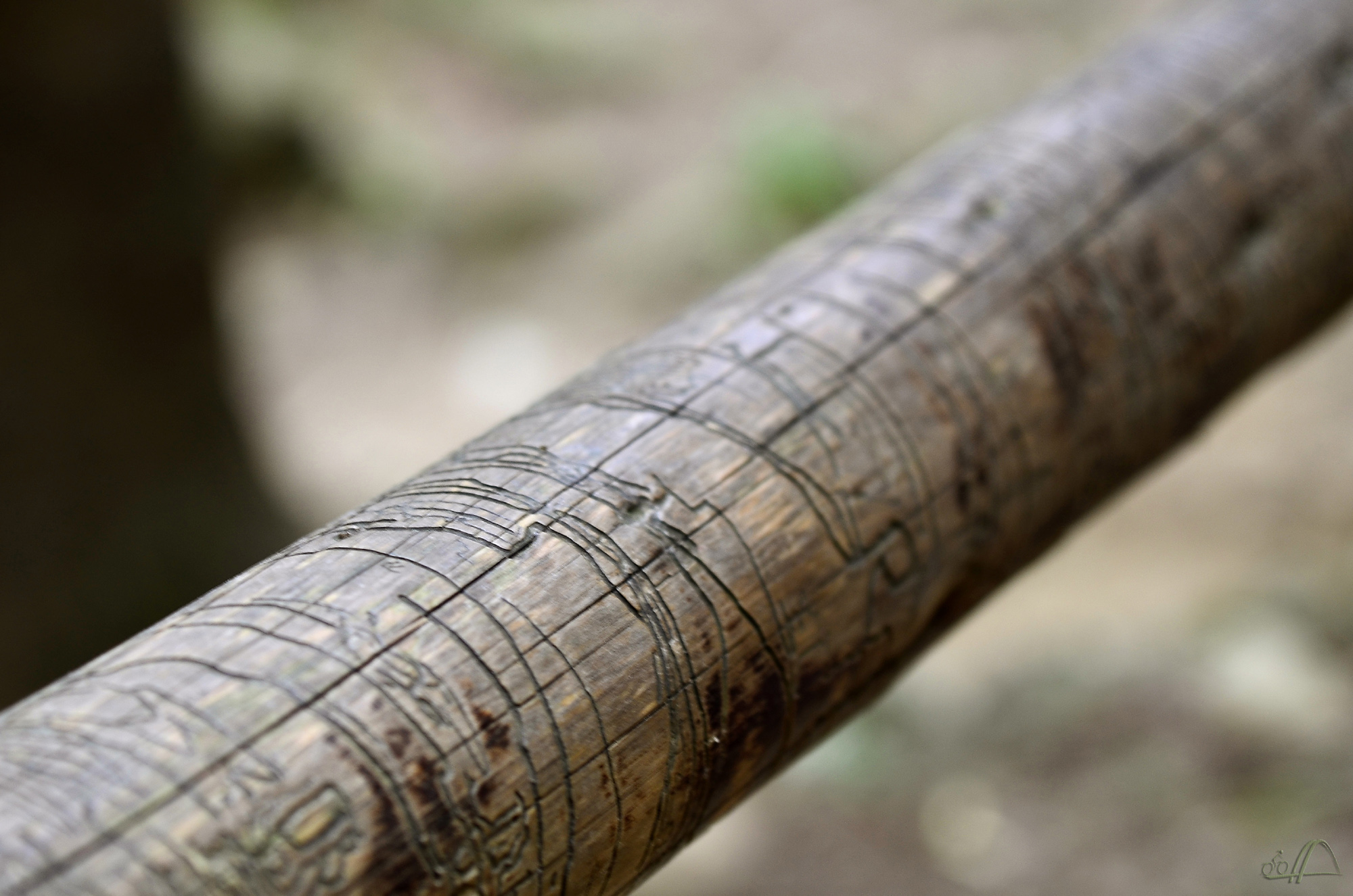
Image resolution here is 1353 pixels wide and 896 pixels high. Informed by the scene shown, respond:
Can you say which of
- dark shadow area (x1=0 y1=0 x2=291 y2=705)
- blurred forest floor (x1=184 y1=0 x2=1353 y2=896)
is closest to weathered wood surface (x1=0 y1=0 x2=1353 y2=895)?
blurred forest floor (x1=184 y1=0 x2=1353 y2=896)

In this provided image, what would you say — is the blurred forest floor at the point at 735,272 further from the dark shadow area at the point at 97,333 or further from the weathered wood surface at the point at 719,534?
the weathered wood surface at the point at 719,534

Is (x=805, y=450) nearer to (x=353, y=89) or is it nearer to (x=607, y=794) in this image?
(x=607, y=794)

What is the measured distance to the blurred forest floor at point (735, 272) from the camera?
301cm

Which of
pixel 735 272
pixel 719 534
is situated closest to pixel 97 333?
pixel 719 534

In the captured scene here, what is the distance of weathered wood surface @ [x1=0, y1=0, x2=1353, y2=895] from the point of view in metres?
0.79

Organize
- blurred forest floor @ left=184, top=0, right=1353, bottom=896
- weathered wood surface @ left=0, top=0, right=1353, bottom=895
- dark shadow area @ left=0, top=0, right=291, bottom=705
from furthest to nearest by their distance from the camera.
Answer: blurred forest floor @ left=184, top=0, right=1353, bottom=896, dark shadow area @ left=0, top=0, right=291, bottom=705, weathered wood surface @ left=0, top=0, right=1353, bottom=895

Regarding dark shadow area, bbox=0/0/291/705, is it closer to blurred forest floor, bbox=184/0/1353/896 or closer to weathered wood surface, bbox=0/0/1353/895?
blurred forest floor, bbox=184/0/1353/896

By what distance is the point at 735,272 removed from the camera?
5.48 metres

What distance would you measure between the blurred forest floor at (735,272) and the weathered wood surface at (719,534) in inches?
36.7

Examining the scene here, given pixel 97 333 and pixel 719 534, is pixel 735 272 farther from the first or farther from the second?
pixel 719 534

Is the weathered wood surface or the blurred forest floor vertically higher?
the weathered wood surface

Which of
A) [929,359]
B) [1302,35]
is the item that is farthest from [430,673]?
[1302,35]

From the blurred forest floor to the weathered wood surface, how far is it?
0.93m

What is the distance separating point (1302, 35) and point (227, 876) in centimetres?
167
